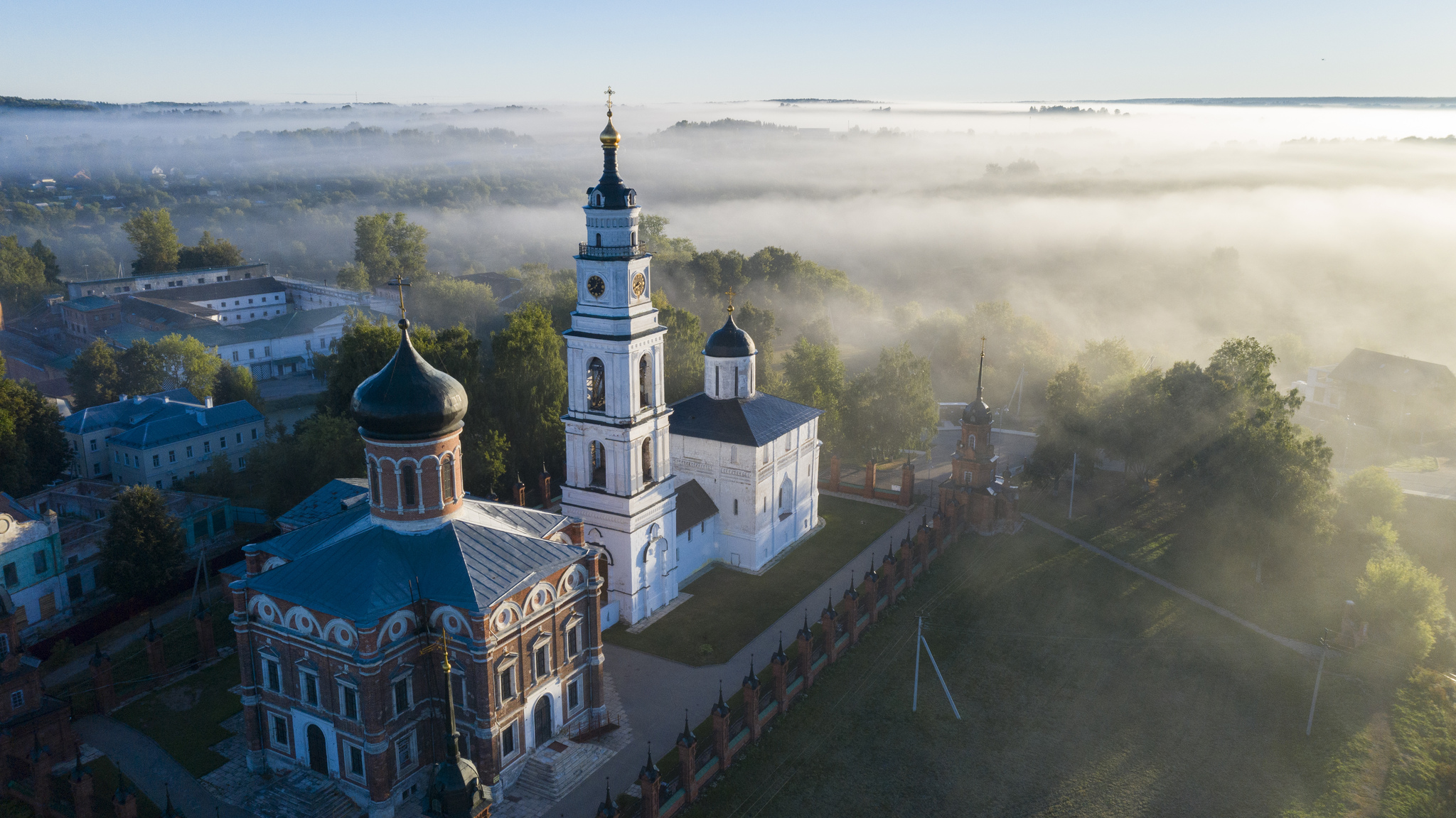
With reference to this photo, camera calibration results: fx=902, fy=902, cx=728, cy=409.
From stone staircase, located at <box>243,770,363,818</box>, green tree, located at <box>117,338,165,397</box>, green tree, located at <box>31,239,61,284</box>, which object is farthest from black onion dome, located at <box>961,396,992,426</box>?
green tree, located at <box>31,239,61,284</box>

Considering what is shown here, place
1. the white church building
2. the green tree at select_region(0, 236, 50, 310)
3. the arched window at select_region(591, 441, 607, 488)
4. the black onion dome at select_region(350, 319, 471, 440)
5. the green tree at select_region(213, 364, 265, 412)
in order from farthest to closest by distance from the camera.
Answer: the green tree at select_region(0, 236, 50, 310)
the green tree at select_region(213, 364, 265, 412)
the arched window at select_region(591, 441, 607, 488)
the white church building
the black onion dome at select_region(350, 319, 471, 440)

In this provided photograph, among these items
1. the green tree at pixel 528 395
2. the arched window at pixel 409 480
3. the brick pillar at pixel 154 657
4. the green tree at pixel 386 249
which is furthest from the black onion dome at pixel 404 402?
the green tree at pixel 386 249

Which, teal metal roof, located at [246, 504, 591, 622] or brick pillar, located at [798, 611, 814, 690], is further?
brick pillar, located at [798, 611, 814, 690]

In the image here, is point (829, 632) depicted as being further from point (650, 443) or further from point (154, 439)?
point (154, 439)

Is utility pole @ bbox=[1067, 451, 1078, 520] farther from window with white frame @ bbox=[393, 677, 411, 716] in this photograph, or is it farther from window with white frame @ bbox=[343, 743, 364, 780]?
window with white frame @ bbox=[343, 743, 364, 780]

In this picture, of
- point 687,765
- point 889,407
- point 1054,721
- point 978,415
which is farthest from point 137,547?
point 889,407

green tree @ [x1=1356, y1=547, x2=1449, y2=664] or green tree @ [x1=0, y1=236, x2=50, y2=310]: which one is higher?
green tree @ [x1=0, y1=236, x2=50, y2=310]

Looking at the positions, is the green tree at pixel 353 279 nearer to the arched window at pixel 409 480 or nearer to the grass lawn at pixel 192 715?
the grass lawn at pixel 192 715
